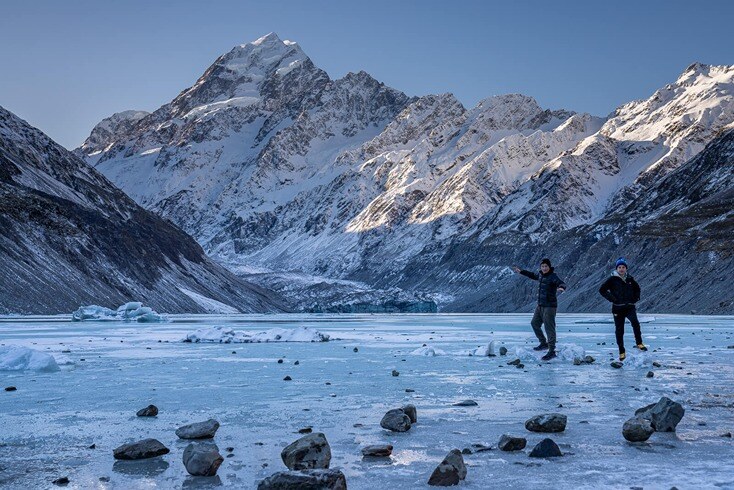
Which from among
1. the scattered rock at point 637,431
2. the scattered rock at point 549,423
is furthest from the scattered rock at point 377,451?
the scattered rock at point 637,431

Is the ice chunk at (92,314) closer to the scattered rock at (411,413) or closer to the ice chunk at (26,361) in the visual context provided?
the ice chunk at (26,361)

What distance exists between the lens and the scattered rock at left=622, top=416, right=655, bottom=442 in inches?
367

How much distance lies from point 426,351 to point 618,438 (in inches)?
568

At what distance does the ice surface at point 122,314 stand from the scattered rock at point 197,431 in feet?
233

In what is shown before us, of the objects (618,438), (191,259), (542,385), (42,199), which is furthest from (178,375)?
(191,259)

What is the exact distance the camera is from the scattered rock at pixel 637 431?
9.33 metres

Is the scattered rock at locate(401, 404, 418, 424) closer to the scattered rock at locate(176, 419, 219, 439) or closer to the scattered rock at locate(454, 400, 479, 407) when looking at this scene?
the scattered rock at locate(454, 400, 479, 407)

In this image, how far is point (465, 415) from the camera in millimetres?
11578

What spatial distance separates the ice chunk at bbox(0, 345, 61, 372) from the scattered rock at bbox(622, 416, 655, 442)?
47.7 ft

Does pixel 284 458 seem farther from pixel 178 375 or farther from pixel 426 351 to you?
pixel 426 351

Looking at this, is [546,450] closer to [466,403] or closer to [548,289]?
[466,403]

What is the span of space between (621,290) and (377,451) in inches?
516

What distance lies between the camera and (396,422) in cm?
1030

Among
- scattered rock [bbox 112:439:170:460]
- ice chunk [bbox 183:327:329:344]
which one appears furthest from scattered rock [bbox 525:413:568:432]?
ice chunk [bbox 183:327:329:344]
